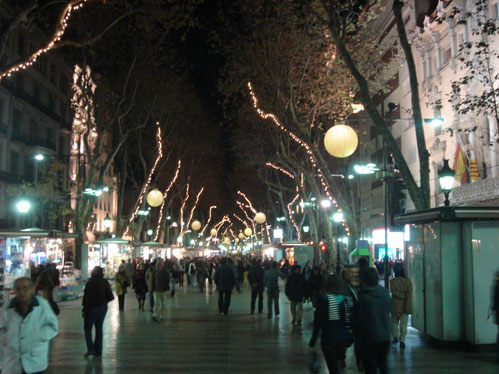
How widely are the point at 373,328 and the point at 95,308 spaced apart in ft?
20.9

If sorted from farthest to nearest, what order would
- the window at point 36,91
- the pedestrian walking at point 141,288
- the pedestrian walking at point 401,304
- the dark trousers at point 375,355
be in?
the window at point 36,91 → the pedestrian walking at point 141,288 → the pedestrian walking at point 401,304 → the dark trousers at point 375,355

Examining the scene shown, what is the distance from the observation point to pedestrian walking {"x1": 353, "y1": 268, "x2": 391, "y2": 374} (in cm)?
722

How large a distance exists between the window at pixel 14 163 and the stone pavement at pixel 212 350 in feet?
91.5

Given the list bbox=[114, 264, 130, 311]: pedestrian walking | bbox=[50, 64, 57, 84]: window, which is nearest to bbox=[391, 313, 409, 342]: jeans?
bbox=[114, 264, 130, 311]: pedestrian walking

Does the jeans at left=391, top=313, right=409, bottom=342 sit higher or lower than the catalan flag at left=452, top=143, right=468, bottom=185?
lower

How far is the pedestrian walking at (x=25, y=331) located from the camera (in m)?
5.78

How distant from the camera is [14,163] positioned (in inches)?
1704

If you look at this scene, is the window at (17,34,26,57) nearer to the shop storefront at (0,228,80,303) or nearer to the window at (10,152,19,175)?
the window at (10,152,19,175)

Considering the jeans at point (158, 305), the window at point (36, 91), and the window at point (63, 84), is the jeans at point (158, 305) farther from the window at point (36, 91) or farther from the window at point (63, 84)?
the window at point (63, 84)

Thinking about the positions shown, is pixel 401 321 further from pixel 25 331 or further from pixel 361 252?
pixel 361 252

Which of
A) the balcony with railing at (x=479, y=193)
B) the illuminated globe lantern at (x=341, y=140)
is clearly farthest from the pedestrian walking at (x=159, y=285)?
the balcony with railing at (x=479, y=193)

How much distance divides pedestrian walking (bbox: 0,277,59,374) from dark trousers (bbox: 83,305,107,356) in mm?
5594

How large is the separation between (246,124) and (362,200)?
75.4 feet

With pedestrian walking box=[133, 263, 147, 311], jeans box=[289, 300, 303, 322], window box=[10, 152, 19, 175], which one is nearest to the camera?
jeans box=[289, 300, 303, 322]
